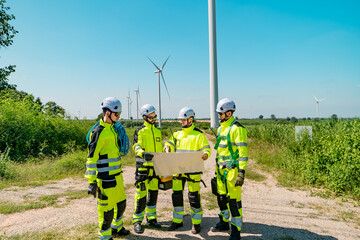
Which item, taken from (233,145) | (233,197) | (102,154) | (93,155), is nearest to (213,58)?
(233,145)

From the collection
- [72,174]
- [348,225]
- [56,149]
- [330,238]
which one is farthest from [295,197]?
[56,149]

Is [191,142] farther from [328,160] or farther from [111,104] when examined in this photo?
[328,160]

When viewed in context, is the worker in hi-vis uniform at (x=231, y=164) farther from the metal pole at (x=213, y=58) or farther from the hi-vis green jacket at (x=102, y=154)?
the metal pole at (x=213, y=58)

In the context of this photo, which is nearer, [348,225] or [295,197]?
[348,225]

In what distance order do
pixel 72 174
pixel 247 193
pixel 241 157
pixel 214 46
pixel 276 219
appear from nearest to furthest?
pixel 241 157 < pixel 276 219 < pixel 247 193 < pixel 72 174 < pixel 214 46

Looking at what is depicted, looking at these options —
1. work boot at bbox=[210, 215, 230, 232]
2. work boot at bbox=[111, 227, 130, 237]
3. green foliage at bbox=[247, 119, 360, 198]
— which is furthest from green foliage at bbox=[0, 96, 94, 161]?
green foliage at bbox=[247, 119, 360, 198]

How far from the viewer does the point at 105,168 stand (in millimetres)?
3635

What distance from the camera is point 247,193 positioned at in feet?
24.9

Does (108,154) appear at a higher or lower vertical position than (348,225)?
higher

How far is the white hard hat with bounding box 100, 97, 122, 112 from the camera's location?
383cm

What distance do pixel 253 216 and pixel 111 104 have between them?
4603 mm

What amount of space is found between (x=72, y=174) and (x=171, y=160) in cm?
834

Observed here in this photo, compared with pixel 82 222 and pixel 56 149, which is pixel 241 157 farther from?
pixel 56 149

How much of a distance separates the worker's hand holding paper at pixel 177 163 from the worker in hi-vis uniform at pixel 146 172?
43 cm
